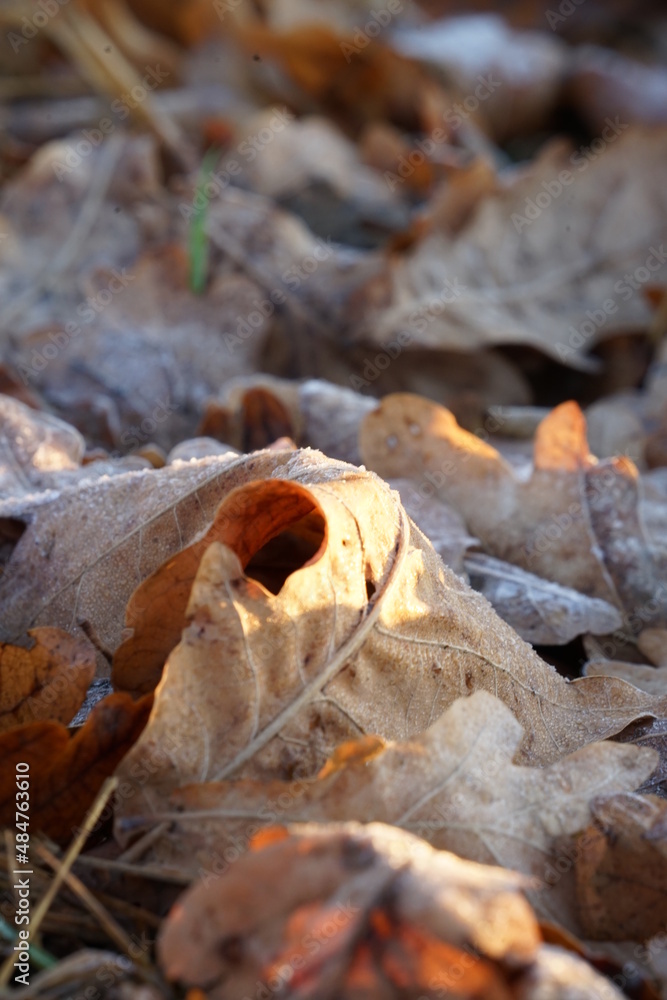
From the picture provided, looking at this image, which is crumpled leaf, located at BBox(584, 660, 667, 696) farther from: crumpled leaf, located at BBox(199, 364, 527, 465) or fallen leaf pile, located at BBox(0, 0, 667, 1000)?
crumpled leaf, located at BBox(199, 364, 527, 465)

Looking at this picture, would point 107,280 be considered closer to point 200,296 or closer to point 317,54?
point 200,296

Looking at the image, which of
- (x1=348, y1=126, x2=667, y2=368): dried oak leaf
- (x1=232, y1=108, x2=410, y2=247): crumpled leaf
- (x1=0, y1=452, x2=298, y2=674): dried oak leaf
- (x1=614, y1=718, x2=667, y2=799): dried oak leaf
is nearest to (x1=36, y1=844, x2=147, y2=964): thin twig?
(x1=0, y1=452, x2=298, y2=674): dried oak leaf

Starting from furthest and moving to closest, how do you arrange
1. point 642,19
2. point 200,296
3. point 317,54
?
point 642,19, point 317,54, point 200,296

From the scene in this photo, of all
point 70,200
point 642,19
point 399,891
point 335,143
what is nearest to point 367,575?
point 399,891

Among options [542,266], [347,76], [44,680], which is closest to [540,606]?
[44,680]

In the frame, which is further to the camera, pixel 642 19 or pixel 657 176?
pixel 642 19

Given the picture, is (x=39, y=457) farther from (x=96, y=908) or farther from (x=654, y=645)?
(x=654, y=645)

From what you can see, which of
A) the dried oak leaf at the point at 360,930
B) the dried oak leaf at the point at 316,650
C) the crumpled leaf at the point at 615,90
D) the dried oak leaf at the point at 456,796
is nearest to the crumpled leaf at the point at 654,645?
the dried oak leaf at the point at 316,650
